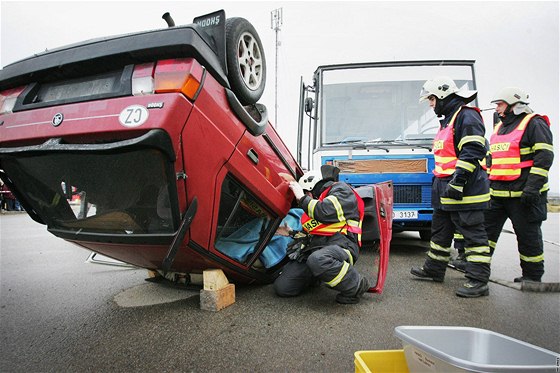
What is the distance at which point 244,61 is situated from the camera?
222 cm

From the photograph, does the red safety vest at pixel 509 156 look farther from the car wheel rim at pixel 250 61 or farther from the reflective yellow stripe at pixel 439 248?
the car wheel rim at pixel 250 61

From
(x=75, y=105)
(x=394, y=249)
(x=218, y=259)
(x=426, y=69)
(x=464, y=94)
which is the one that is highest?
(x=426, y=69)

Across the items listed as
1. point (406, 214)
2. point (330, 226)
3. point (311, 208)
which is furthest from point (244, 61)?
point (406, 214)

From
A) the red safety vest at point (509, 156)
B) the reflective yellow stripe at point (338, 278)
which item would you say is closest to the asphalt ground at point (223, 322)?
the reflective yellow stripe at point (338, 278)

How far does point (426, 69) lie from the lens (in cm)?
490

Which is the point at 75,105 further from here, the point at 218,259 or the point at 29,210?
the point at 218,259

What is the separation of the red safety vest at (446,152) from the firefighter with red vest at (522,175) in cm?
62

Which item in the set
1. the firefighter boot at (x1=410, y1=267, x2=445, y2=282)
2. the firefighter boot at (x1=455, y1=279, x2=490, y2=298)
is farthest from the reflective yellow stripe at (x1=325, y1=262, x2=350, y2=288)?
the firefighter boot at (x1=410, y1=267, x2=445, y2=282)

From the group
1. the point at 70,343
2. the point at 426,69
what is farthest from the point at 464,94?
the point at 70,343

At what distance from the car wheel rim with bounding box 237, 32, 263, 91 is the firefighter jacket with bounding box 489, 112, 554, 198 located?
256 centimetres

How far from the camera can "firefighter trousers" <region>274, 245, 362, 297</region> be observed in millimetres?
2623

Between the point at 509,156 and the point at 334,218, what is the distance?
192 centimetres

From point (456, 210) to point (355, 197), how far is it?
91 cm

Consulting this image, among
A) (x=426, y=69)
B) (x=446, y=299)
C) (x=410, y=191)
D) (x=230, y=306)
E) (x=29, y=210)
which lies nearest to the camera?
(x=29, y=210)
